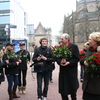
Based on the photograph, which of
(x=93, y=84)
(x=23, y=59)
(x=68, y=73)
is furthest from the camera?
(x=23, y=59)

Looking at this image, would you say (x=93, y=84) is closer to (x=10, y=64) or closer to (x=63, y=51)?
(x=63, y=51)

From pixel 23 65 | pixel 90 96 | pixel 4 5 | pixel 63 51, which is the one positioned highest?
pixel 4 5

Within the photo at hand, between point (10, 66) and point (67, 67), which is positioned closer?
point (67, 67)

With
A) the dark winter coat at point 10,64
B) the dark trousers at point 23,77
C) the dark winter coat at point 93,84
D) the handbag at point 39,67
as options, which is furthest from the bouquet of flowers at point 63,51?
the dark trousers at point 23,77

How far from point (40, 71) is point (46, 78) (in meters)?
0.37

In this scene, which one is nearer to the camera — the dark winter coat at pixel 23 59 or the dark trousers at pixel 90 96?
the dark trousers at pixel 90 96

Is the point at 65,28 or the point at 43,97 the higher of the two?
the point at 65,28

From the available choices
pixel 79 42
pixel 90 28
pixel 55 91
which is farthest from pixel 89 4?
pixel 55 91

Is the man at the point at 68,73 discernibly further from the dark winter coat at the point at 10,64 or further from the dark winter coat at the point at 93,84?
the dark winter coat at the point at 10,64

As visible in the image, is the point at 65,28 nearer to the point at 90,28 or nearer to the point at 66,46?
the point at 90,28

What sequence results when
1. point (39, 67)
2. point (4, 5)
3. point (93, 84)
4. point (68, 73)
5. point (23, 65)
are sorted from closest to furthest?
point (93, 84) < point (68, 73) < point (39, 67) < point (23, 65) < point (4, 5)

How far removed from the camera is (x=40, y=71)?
540cm

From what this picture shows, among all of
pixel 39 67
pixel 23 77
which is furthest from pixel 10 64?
pixel 23 77

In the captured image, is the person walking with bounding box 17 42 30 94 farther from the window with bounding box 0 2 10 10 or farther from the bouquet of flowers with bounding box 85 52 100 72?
the window with bounding box 0 2 10 10
